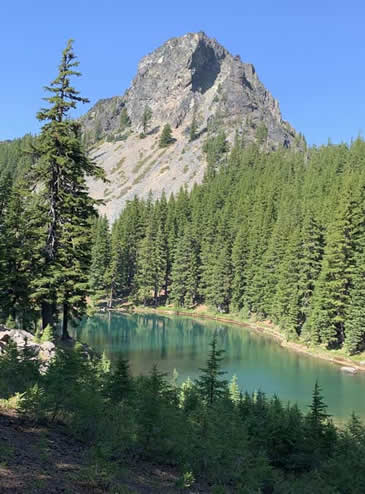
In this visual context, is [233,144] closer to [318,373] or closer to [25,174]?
[318,373]

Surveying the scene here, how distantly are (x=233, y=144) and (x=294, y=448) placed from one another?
516ft

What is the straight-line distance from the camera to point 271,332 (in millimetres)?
69438

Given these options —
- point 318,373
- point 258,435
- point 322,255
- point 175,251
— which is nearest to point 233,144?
point 175,251

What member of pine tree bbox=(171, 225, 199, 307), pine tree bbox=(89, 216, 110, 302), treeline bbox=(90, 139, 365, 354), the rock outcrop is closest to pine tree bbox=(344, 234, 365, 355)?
treeline bbox=(90, 139, 365, 354)

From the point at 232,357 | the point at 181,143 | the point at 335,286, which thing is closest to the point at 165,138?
the point at 181,143

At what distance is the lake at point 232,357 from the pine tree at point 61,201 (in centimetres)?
1580

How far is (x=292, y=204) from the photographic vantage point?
90250 millimetres

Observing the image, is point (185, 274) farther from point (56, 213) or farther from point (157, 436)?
point (157, 436)

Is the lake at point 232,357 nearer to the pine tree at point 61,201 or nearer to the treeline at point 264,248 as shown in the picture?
the treeline at point 264,248

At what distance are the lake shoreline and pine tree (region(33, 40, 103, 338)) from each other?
3159 centimetres

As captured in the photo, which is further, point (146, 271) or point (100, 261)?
point (146, 271)

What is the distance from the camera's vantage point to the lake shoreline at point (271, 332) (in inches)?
1945

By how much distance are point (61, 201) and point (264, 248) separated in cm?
6010

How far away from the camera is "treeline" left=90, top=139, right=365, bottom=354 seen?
5712 cm
